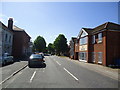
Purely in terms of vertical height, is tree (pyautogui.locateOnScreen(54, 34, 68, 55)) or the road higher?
tree (pyautogui.locateOnScreen(54, 34, 68, 55))

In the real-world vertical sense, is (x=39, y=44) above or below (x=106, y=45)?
above

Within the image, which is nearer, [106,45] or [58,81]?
[58,81]

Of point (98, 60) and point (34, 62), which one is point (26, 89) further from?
point (98, 60)

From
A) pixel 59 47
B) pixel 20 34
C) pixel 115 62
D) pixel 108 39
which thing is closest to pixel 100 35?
pixel 108 39

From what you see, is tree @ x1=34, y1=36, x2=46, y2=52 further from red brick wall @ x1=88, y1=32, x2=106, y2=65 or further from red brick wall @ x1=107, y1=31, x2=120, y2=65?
red brick wall @ x1=107, y1=31, x2=120, y2=65

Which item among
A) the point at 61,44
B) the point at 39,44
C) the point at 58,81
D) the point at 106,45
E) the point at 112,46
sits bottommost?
the point at 58,81

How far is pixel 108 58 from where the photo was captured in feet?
69.4

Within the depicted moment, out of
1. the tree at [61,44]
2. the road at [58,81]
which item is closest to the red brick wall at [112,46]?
the road at [58,81]

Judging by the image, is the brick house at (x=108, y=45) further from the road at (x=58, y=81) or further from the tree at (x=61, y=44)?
the tree at (x=61, y=44)

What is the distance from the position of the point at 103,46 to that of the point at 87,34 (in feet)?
21.4

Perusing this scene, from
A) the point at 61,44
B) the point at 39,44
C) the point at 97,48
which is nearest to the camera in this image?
the point at 97,48

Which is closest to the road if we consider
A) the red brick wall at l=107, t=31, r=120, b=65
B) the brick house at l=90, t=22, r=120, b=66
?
the brick house at l=90, t=22, r=120, b=66

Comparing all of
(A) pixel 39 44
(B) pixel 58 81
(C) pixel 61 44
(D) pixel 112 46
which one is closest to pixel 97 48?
(D) pixel 112 46

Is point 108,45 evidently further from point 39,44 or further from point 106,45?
point 39,44
